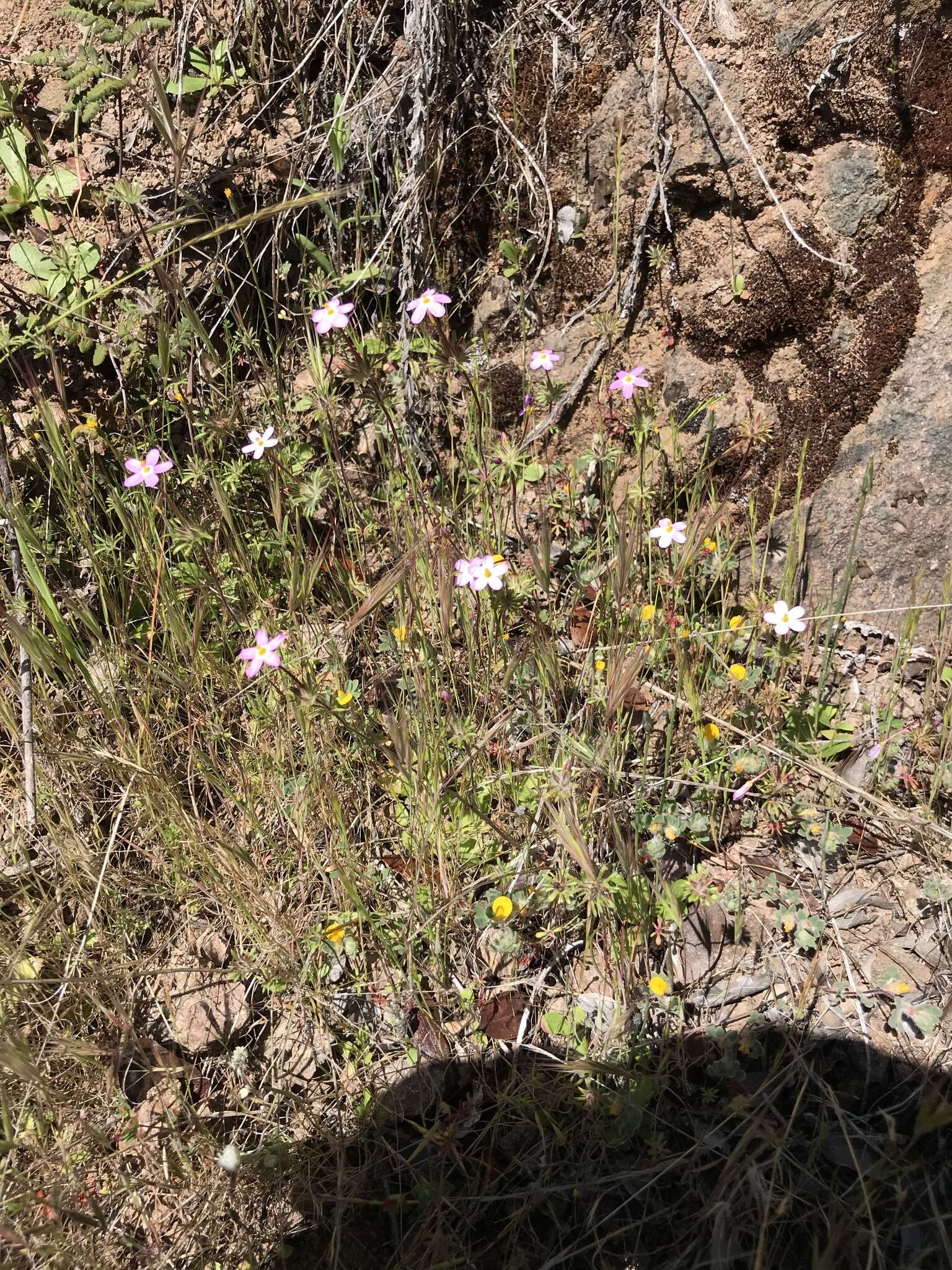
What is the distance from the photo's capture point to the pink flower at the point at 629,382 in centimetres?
218

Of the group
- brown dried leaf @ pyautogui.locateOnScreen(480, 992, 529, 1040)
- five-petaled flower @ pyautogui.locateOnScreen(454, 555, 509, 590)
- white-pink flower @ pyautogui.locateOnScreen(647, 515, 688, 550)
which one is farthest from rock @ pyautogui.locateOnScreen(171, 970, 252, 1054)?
white-pink flower @ pyautogui.locateOnScreen(647, 515, 688, 550)

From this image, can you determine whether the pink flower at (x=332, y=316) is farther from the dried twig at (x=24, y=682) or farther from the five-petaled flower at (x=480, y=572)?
the dried twig at (x=24, y=682)

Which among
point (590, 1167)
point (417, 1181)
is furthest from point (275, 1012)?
point (590, 1167)

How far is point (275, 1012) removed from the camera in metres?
1.83

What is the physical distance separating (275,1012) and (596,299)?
194 cm

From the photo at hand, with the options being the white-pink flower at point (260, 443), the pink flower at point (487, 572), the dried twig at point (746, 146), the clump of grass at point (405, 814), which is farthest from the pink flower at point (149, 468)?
the dried twig at point (746, 146)

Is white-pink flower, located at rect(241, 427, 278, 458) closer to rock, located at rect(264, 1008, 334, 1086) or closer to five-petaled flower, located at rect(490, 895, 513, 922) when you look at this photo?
five-petaled flower, located at rect(490, 895, 513, 922)

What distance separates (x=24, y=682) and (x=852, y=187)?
226 centimetres

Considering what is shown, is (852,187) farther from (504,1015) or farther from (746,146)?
(504,1015)

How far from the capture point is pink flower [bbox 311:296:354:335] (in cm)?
192

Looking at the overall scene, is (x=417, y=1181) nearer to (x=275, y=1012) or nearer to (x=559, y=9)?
(x=275, y=1012)

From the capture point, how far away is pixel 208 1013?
72.2 inches

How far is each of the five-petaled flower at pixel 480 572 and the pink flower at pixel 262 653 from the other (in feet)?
1.32

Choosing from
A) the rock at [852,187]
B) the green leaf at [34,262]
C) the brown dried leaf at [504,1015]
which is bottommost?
the brown dried leaf at [504,1015]
